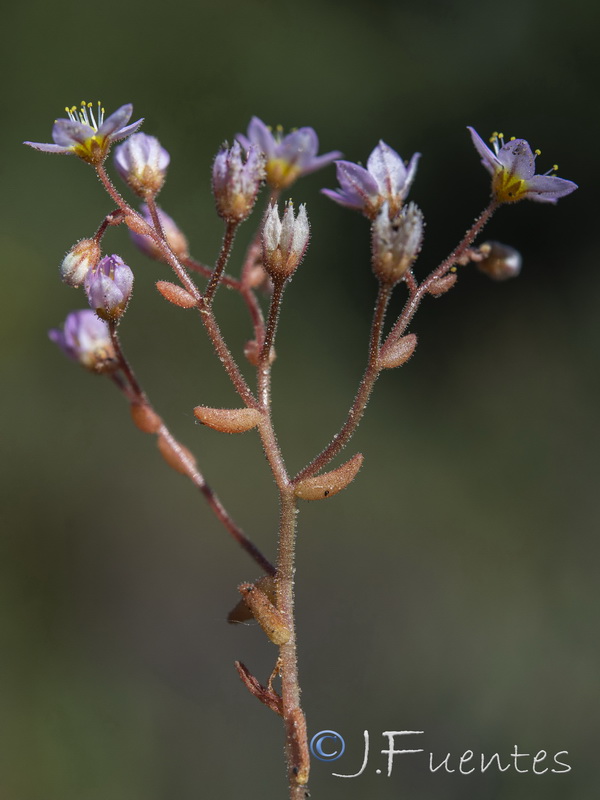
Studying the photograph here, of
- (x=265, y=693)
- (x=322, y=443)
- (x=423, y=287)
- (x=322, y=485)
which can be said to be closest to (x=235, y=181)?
(x=423, y=287)

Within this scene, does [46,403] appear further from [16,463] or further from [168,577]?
[168,577]

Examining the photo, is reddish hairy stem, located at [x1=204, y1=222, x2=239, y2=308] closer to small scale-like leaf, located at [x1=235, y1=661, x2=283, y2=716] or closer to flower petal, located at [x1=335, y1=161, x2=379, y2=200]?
flower petal, located at [x1=335, y1=161, x2=379, y2=200]

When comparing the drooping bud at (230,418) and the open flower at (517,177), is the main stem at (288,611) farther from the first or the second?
the open flower at (517,177)

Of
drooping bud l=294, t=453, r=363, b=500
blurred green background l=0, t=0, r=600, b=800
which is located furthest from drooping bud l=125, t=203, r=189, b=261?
blurred green background l=0, t=0, r=600, b=800

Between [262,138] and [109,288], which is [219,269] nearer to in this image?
[109,288]

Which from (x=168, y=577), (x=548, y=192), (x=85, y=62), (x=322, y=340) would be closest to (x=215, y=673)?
(x=168, y=577)
